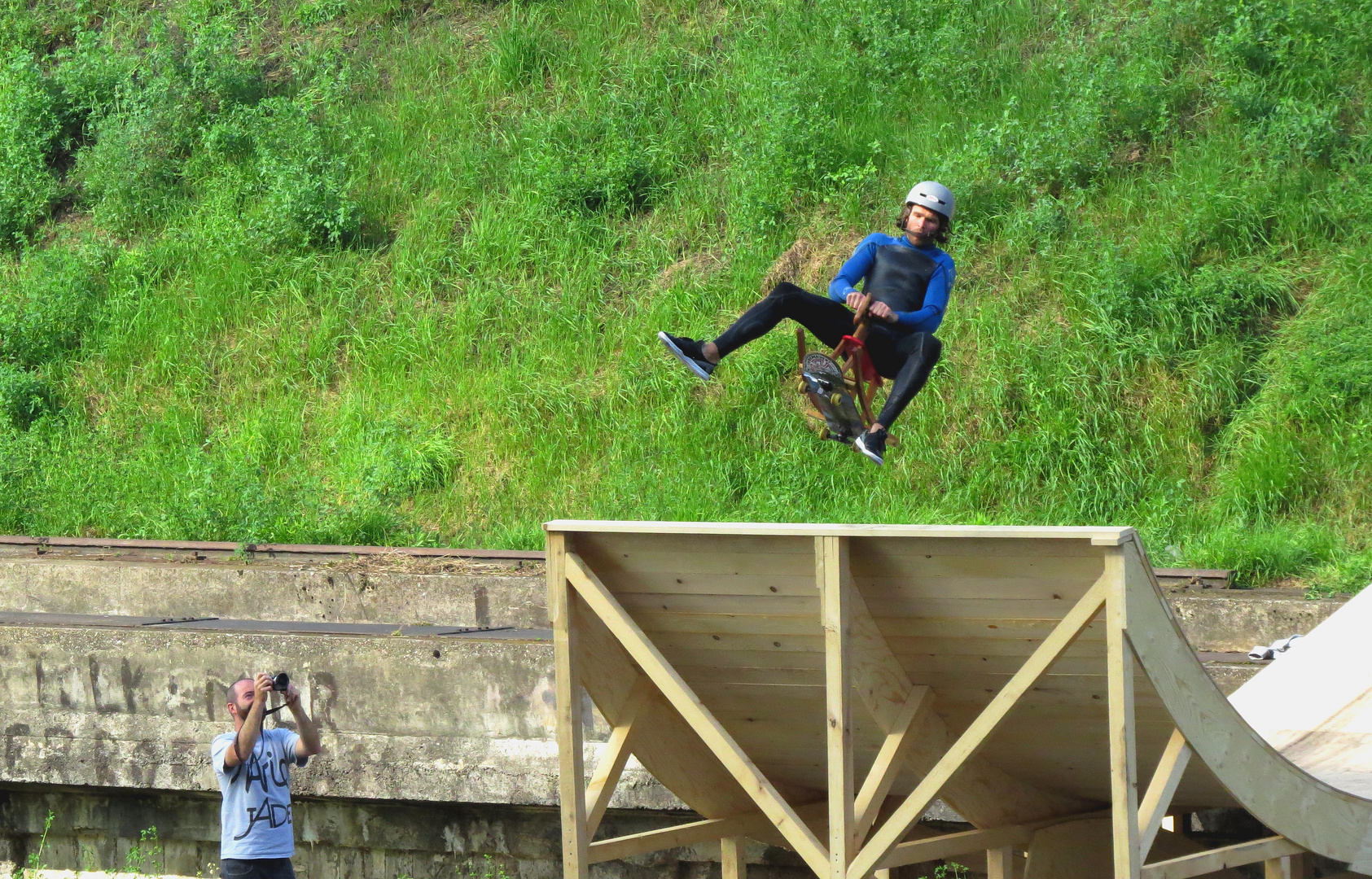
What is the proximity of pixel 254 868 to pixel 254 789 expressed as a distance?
37 centimetres

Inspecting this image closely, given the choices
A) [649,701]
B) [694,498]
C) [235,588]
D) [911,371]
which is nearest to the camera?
[649,701]

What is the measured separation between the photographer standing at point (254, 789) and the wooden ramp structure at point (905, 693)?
1871 millimetres

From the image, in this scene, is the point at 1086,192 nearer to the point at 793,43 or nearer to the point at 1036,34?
the point at 1036,34

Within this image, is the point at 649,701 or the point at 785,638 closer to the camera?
the point at 785,638

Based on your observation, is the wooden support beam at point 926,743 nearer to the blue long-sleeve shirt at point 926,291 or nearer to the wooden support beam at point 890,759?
the wooden support beam at point 890,759

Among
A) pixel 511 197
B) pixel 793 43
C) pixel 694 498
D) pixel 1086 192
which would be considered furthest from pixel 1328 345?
pixel 511 197

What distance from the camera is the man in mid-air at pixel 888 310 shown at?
7.11m

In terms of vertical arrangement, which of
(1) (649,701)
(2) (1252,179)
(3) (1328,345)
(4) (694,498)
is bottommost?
(1) (649,701)

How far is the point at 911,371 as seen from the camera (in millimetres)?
7113

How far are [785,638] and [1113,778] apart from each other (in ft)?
4.48

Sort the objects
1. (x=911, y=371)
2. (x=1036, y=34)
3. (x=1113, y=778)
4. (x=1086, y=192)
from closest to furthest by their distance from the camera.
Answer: (x=1113, y=778)
(x=911, y=371)
(x=1086, y=192)
(x=1036, y=34)

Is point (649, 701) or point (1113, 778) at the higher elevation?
point (649, 701)

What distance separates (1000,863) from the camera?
20.3 ft

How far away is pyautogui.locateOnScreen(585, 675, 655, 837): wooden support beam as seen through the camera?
5383 mm
